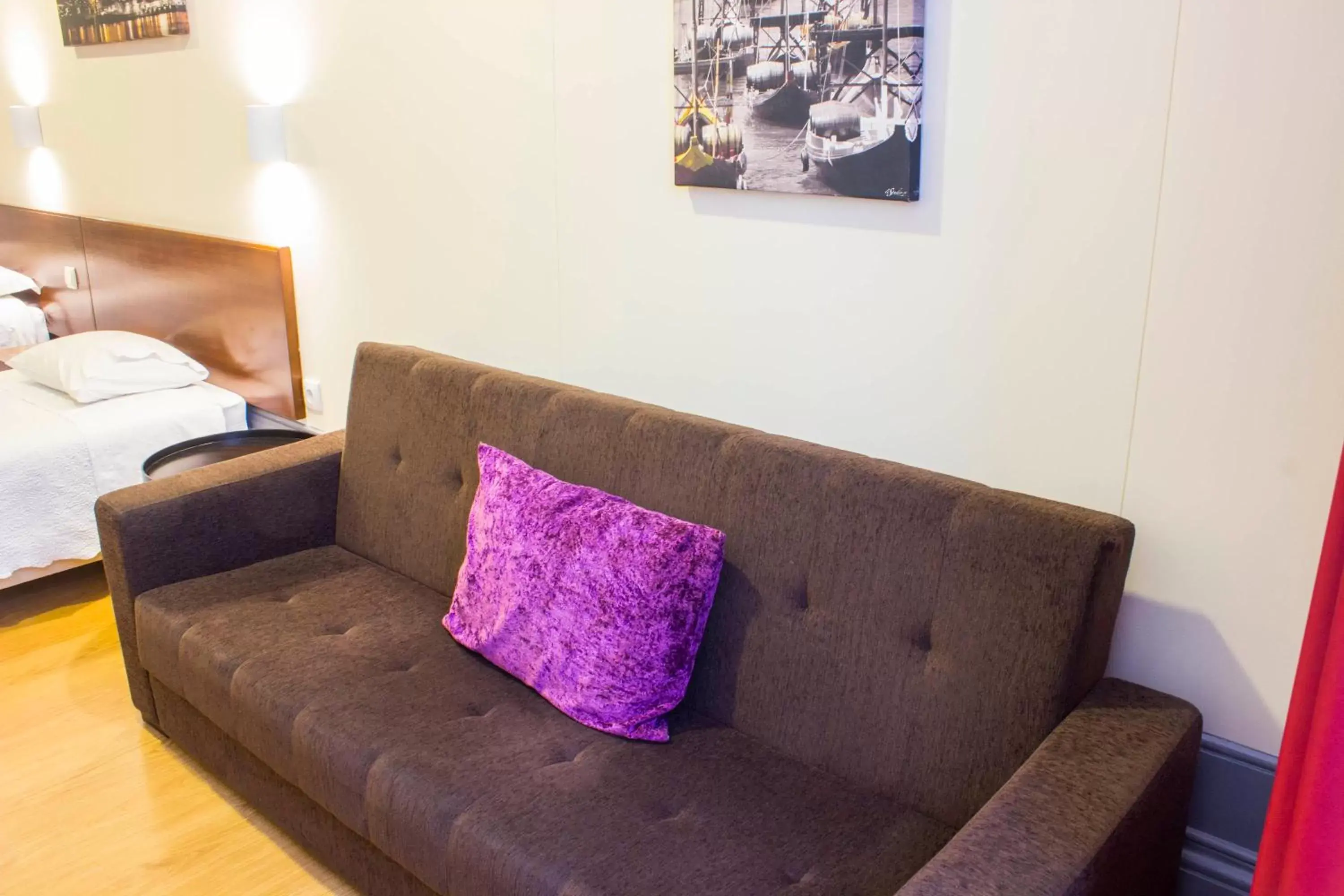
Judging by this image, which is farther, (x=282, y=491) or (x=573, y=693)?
(x=282, y=491)

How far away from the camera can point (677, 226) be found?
90.2 inches

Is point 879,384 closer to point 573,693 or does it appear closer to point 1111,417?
point 1111,417

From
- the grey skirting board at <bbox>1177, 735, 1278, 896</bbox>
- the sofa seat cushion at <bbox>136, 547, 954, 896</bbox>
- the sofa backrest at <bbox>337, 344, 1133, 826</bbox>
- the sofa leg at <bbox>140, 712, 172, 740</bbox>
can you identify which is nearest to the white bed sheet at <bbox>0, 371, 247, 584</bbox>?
the sofa leg at <bbox>140, 712, 172, 740</bbox>

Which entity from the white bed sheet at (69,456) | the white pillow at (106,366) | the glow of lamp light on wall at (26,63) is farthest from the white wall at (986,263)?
the glow of lamp light on wall at (26,63)

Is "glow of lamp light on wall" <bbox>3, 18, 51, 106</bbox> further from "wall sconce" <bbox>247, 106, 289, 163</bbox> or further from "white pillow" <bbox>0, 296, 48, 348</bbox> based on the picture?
"wall sconce" <bbox>247, 106, 289, 163</bbox>

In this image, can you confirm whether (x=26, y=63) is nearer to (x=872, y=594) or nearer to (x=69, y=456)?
(x=69, y=456)

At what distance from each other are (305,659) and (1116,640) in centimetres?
146

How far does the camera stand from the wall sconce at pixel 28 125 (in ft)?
14.2

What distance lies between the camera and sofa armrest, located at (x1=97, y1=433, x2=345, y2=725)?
241cm

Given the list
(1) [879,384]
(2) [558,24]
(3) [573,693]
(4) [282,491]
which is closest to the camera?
(3) [573,693]

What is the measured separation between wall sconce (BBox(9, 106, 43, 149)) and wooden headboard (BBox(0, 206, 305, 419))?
27 centimetres

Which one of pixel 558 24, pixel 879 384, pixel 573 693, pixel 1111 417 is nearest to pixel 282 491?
pixel 573 693

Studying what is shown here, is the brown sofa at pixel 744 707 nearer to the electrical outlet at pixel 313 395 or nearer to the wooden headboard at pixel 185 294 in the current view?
the electrical outlet at pixel 313 395

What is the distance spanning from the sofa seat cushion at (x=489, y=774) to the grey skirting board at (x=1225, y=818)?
18.3 inches
